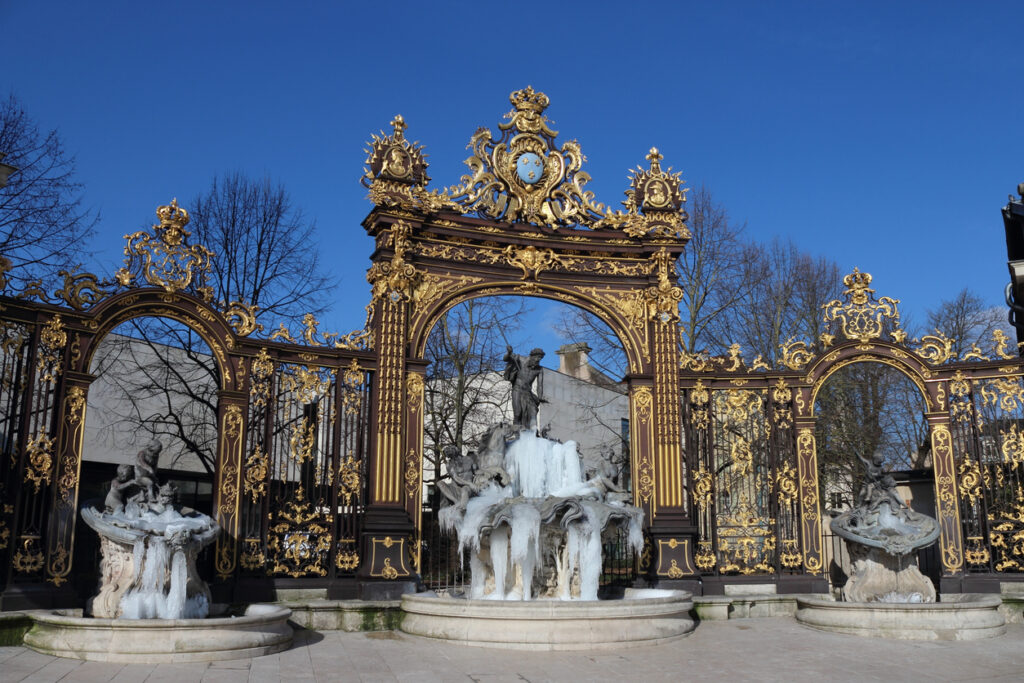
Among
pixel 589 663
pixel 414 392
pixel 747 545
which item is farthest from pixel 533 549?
pixel 747 545

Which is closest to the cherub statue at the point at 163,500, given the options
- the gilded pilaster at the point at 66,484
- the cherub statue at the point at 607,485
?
the gilded pilaster at the point at 66,484

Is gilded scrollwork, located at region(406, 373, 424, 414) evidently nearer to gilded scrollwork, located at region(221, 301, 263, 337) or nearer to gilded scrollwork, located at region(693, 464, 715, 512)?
gilded scrollwork, located at region(221, 301, 263, 337)

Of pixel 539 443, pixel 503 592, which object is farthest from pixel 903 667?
pixel 539 443

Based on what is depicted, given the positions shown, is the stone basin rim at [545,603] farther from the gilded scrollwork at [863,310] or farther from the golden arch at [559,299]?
the gilded scrollwork at [863,310]

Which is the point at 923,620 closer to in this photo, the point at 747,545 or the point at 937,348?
the point at 747,545

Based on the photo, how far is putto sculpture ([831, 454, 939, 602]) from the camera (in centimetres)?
1300

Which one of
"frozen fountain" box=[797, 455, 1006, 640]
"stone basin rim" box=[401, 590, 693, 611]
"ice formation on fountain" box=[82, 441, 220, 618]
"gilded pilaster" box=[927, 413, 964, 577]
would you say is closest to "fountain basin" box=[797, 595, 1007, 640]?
"frozen fountain" box=[797, 455, 1006, 640]

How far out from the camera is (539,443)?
46.1 feet

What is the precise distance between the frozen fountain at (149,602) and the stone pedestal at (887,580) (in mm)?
7886

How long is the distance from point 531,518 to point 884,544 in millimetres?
5048

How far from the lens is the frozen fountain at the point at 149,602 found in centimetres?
962

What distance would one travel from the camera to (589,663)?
32.2 feet

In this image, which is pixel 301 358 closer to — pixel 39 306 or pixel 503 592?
pixel 39 306

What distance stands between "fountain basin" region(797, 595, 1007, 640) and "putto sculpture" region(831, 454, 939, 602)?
Result: 74cm
